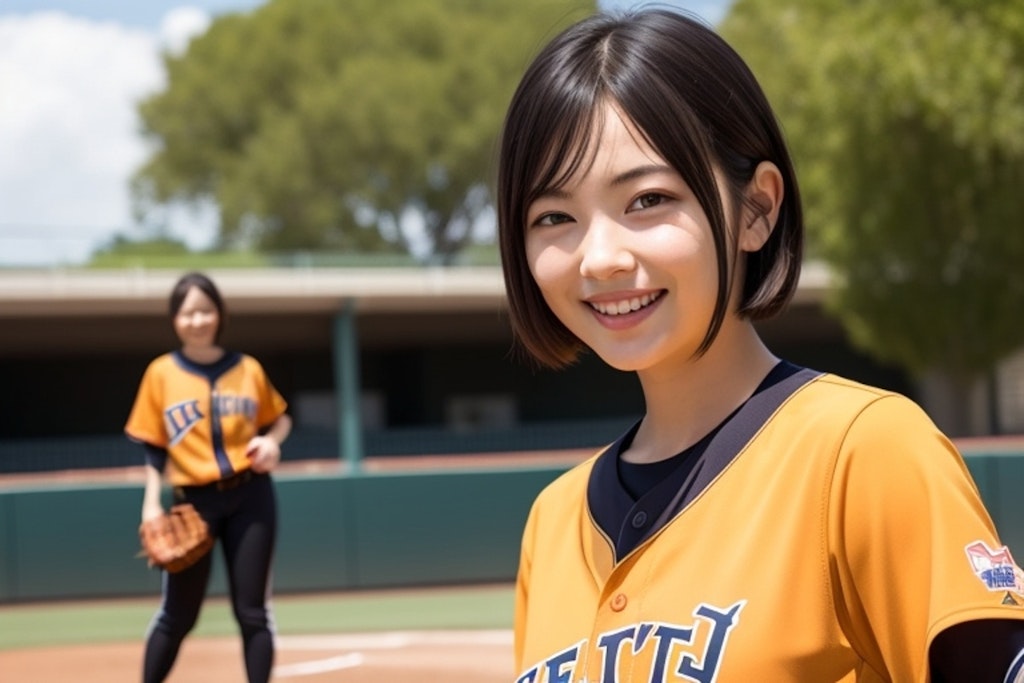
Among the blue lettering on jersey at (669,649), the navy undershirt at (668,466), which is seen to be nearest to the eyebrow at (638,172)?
the navy undershirt at (668,466)

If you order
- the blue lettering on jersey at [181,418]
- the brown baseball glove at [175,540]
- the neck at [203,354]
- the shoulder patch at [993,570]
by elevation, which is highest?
the neck at [203,354]

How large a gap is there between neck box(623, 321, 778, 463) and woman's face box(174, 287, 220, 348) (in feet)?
15.1

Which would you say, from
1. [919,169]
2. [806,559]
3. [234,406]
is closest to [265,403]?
[234,406]

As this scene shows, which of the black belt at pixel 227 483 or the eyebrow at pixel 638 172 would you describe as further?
the black belt at pixel 227 483

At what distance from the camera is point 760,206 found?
1.55m

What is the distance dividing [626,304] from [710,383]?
0.14 metres

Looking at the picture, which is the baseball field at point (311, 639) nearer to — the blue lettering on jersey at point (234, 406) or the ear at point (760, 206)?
the blue lettering on jersey at point (234, 406)

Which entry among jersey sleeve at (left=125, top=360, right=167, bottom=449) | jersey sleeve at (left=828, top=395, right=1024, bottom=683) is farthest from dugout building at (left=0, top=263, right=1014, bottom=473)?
jersey sleeve at (left=828, top=395, right=1024, bottom=683)

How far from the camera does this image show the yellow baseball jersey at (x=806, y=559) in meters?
1.26

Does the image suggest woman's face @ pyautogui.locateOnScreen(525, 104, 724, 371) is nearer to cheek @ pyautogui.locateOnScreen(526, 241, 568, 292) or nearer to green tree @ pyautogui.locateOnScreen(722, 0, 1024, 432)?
cheek @ pyautogui.locateOnScreen(526, 241, 568, 292)

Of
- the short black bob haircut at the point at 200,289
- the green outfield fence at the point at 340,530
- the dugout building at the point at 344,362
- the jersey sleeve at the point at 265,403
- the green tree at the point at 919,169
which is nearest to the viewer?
the short black bob haircut at the point at 200,289

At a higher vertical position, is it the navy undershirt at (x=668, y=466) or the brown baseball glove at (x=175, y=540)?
the navy undershirt at (x=668, y=466)

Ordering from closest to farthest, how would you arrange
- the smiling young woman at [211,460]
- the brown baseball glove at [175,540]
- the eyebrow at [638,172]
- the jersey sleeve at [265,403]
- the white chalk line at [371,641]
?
the eyebrow at [638,172] → the brown baseball glove at [175,540] → the smiling young woman at [211,460] → the jersey sleeve at [265,403] → the white chalk line at [371,641]

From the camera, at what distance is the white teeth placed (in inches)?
58.4
